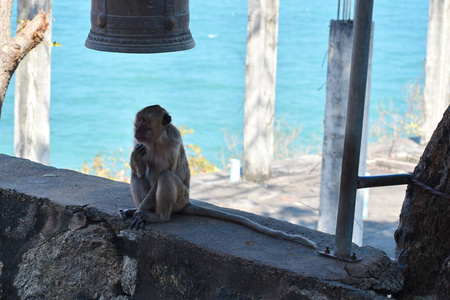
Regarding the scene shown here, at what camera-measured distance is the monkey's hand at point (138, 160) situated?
11.6 ft

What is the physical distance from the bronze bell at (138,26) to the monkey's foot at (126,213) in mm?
996

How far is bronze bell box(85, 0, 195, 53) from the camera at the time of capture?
2.55 metres

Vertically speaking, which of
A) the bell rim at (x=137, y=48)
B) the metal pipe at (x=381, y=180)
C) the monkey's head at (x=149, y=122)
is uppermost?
the bell rim at (x=137, y=48)

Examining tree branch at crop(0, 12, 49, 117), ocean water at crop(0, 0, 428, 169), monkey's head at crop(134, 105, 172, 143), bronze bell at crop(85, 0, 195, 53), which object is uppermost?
bronze bell at crop(85, 0, 195, 53)

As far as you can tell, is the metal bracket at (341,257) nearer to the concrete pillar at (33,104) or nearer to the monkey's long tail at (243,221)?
the monkey's long tail at (243,221)

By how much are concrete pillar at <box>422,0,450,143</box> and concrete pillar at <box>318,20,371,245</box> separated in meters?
4.94

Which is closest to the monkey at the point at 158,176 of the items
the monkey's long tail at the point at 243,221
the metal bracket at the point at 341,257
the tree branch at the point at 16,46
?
the monkey's long tail at the point at 243,221

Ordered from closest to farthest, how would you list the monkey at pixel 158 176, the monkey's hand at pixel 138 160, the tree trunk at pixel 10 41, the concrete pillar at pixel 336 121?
the monkey at pixel 158 176, the monkey's hand at pixel 138 160, the tree trunk at pixel 10 41, the concrete pillar at pixel 336 121

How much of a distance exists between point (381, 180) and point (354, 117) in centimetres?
32

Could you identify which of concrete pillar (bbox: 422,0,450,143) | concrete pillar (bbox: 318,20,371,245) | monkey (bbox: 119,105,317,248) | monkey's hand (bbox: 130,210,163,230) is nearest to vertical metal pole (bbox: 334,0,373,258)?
monkey (bbox: 119,105,317,248)

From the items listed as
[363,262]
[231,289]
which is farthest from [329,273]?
[231,289]

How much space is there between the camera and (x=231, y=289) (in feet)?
9.32

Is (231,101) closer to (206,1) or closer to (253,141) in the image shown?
(253,141)

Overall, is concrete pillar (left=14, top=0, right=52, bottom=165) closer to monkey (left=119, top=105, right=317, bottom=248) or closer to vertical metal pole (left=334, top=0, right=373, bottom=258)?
monkey (left=119, top=105, right=317, bottom=248)
